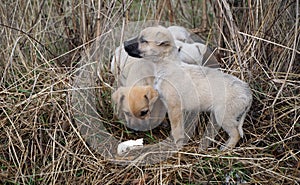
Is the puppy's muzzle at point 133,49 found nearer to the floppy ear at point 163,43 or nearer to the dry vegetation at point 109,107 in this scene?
the floppy ear at point 163,43

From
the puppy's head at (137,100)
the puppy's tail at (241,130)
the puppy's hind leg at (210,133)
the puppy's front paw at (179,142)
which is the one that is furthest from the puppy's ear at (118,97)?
the puppy's tail at (241,130)

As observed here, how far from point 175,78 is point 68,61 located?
105 cm

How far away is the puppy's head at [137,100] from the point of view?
2898 millimetres

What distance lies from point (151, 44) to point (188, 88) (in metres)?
0.31

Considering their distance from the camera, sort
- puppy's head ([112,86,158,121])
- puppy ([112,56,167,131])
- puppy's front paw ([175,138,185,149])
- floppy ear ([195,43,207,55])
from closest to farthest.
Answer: puppy's head ([112,86,158,121]), puppy ([112,56,167,131]), puppy's front paw ([175,138,185,149]), floppy ear ([195,43,207,55])

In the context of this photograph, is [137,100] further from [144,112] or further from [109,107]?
[109,107]

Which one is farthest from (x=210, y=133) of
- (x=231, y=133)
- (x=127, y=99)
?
(x=127, y=99)

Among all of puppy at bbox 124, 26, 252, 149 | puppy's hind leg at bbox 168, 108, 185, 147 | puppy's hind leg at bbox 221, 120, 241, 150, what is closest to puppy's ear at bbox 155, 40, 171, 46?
puppy at bbox 124, 26, 252, 149

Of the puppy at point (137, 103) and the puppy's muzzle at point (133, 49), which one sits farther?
the puppy's muzzle at point (133, 49)

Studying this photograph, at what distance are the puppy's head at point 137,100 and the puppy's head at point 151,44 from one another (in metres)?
0.21

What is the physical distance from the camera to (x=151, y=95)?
9.61ft

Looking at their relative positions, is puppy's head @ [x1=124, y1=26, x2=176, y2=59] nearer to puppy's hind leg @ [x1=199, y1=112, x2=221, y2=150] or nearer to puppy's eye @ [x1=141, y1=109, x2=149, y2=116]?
puppy's eye @ [x1=141, y1=109, x2=149, y2=116]

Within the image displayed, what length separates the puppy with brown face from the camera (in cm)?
290

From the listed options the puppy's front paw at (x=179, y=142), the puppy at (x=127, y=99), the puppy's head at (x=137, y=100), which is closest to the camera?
the puppy's head at (x=137, y=100)
